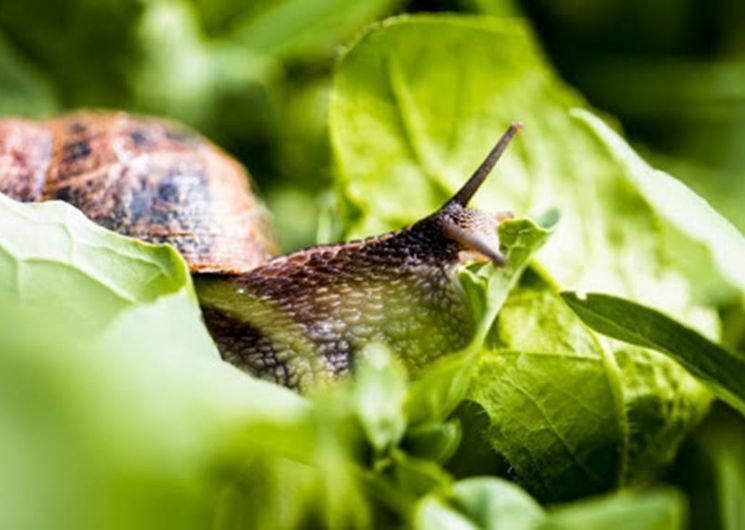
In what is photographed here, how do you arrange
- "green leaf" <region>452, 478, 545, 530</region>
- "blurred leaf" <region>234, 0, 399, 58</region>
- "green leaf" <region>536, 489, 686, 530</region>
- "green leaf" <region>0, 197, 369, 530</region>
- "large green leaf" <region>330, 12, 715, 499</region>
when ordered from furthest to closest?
"blurred leaf" <region>234, 0, 399, 58</region>, "large green leaf" <region>330, 12, 715, 499</region>, "green leaf" <region>452, 478, 545, 530</region>, "green leaf" <region>536, 489, 686, 530</region>, "green leaf" <region>0, 197, 369, 530</region>

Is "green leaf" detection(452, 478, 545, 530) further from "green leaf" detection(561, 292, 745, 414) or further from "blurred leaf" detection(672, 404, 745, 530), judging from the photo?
"blurred leaf" detection(672, 404, 745, 530)

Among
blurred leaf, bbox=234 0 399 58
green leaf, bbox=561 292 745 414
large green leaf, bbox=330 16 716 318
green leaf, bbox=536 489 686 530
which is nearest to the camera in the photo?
green leaf, bbox=536 489 686 530

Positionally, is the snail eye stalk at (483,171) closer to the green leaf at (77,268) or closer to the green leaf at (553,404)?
the green leaf at (553,404)

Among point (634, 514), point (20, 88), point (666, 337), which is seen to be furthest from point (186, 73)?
point (634, 514)

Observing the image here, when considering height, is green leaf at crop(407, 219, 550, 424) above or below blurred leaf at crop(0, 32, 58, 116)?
above

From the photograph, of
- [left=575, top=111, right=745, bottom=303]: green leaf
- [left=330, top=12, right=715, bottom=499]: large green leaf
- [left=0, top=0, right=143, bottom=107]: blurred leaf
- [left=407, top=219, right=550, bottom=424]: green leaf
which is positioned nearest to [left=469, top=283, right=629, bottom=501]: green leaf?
[left=330, top=12, right=715, bottom=499]: large green leaf

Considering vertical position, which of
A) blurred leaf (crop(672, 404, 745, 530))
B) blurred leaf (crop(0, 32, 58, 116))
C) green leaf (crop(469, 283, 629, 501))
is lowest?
blurred leaf (crop(672, 404, 745, 530))

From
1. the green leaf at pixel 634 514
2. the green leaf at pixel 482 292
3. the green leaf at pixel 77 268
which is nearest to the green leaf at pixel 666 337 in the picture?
the green leaf at pixel 482 292

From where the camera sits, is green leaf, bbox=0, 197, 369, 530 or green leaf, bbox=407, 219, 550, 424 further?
green leaf, bbox=407, 219, 550, 424

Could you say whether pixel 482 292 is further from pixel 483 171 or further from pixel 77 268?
Answer: pixel 77 268
